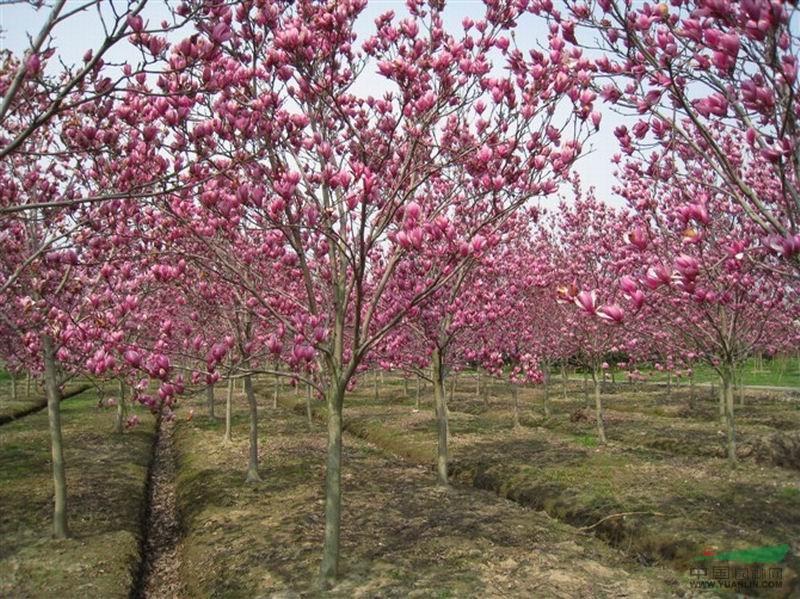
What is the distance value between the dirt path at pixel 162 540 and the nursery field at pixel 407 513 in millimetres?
51

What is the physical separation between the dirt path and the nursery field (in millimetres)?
51

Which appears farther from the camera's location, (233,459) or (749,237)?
(233,459)

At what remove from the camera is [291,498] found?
42.6 ft

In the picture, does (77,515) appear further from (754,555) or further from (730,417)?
(730,417)

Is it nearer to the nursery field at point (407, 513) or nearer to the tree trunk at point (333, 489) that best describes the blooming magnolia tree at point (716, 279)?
the nursery field at point (407, 513)

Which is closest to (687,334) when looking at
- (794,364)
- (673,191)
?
(673,191)

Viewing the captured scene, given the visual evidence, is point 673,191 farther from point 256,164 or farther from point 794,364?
point 794,364

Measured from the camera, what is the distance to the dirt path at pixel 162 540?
9.36 m

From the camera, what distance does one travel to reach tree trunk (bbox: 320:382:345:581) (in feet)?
26.0

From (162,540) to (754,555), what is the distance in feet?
34.5

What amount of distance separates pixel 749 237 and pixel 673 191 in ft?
10.4

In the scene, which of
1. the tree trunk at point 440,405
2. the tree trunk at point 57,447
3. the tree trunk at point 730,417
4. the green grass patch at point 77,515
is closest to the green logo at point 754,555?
the tree trunk at point 730,417

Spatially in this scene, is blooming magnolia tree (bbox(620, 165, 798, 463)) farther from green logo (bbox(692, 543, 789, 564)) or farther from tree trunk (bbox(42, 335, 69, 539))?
tree trunk (bbox(42, 335, 69, 539))

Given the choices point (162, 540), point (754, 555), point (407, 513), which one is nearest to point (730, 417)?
point (754, 555)
